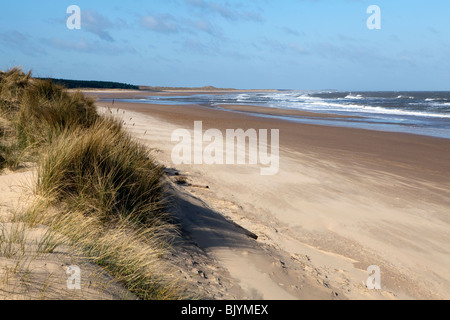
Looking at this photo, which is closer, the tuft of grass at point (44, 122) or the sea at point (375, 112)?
the tuft of grass at point (44, 122)

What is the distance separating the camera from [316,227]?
5641 mm

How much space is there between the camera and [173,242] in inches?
146

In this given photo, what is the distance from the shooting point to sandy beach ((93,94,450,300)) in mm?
3660

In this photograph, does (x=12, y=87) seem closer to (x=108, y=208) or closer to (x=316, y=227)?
(x=108, y=208)

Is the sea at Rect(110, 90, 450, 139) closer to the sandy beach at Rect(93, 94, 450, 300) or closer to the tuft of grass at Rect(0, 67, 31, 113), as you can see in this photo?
the sandy beach at Rect(93, 94, 450, 300)

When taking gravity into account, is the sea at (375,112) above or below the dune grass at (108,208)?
above

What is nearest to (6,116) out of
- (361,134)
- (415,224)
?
(415,224)

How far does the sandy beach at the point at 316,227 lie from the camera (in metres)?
3.66

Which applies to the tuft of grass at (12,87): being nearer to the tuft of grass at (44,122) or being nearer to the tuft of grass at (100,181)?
the tuft of grass at (44,122)

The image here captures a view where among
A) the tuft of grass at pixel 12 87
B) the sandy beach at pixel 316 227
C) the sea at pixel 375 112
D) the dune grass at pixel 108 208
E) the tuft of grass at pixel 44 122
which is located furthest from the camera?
the sea at pixel 375 112

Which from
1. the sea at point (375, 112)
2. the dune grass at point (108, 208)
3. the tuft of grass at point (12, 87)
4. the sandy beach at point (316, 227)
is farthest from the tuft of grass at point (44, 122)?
the sea at point (375, 112)

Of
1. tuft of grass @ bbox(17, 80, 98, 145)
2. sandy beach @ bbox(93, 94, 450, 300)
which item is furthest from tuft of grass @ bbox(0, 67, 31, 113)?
sandy beach @ bbox(93, 94, 450, 300)

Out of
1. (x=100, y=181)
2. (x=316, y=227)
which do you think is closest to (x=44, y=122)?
(x=100, y=181)

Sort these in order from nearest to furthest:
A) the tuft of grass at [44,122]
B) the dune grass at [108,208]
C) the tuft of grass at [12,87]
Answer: the dune grass at [108,208] < the tuft of grass at [44,122] < the tuft of grass at [12,87]
